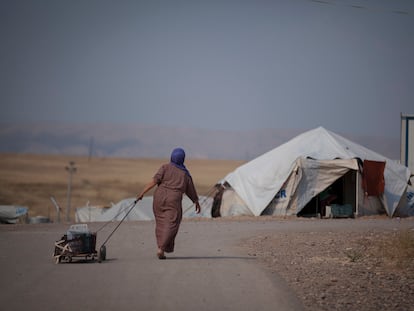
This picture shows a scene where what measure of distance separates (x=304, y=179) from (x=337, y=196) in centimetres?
229

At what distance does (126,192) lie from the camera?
58562 millimetres

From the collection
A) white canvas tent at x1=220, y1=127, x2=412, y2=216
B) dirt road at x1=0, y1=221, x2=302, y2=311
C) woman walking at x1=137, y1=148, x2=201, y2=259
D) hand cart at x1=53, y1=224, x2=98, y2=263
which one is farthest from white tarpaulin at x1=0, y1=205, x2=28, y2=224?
hand cart at x1=53, y1=224, x2=98, y2=263

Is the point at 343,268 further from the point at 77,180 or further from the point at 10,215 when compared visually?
the point at 77,180

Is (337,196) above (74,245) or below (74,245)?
above

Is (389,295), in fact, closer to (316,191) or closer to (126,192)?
(316,191)

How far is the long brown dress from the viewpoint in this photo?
10148mm

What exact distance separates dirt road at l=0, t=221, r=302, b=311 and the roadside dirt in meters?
0.31

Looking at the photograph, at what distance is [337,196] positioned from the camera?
23438 mm

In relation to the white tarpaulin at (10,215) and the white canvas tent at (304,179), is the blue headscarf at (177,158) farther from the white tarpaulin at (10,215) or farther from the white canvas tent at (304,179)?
the white tarpaulin at (10,215)

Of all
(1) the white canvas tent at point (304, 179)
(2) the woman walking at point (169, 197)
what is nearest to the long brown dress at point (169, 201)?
(2) the woman walking at point (169, 197)

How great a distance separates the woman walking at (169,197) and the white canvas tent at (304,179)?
11.4m

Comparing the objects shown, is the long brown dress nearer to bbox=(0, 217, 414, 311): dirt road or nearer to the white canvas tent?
bbox=(0, 217, 414, 311): dirt road

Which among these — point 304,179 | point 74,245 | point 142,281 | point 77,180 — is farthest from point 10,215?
point 77,180

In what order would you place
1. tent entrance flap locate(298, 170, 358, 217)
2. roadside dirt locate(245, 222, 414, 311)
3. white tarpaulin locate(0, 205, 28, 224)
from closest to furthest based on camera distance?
roadside dirt locate(245, 222, 414, 311)
white tarpaulin locate(0, 205, 28, 224)
tent entrance flap locate(298, 170, 358, 217)
